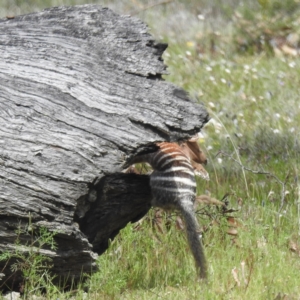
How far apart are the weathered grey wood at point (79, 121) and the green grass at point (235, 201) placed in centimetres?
36

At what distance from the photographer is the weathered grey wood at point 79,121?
4328 millimetres

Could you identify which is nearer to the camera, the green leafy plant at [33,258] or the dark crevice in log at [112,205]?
the green leafy plant at [33,258]

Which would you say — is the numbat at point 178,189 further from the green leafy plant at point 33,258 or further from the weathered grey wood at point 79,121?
the green leafy plant at point 33,258

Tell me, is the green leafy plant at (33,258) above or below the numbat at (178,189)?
below

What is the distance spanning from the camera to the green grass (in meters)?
4.86

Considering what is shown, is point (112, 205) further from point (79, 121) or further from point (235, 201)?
point (235, 201)

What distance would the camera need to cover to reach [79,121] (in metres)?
4.58

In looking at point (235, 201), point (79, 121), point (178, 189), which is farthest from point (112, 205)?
point (235, 201)

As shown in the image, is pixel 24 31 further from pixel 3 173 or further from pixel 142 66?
pixel 3 173

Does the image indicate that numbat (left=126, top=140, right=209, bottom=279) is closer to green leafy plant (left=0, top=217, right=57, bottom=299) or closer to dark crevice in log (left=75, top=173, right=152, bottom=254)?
dark crevice in log (left=75, top=173, right=152, bottom=254)

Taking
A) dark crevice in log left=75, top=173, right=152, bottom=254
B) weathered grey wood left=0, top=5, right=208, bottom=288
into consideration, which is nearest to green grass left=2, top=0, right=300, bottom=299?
dark crevice in log left=75, top=173, right=152, bottom=254

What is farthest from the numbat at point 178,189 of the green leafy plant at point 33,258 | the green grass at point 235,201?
the green leafy plant at point 33,258

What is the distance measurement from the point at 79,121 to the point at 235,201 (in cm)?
236

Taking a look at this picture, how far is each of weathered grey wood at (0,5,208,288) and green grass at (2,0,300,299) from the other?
362 millimetres
